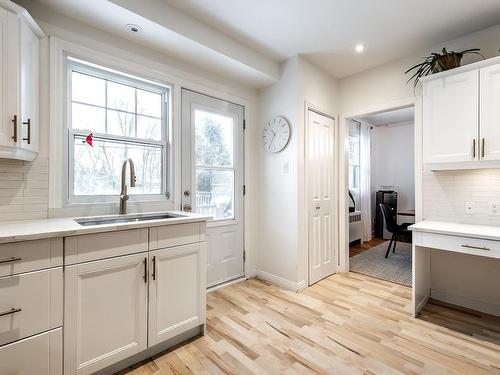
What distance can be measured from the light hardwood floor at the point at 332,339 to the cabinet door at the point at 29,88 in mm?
1630

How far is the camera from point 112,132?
2.16 m

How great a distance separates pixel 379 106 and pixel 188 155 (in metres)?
2.32

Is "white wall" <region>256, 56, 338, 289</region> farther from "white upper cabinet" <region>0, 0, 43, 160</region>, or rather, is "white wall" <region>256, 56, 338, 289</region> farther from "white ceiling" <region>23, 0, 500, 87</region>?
"white upper cabinet" <region>0, 0, 43, 160</region>

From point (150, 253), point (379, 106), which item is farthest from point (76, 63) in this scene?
point (379, 106)

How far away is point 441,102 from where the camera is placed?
2.27 metres

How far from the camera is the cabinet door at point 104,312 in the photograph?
1.37 meters

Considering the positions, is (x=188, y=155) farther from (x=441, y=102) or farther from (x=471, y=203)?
(x=471, y=203)

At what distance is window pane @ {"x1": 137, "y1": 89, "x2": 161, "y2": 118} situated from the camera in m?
2.34

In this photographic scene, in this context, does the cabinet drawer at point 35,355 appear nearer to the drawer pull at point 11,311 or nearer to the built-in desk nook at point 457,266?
the drawer pull at point 11,311

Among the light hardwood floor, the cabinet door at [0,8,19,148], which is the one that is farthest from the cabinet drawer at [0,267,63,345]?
the cabinet door at [0,8,19,148]

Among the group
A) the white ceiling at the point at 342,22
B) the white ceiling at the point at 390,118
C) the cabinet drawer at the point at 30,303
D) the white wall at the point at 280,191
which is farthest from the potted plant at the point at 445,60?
the cabinet drawer at the point at 30,303

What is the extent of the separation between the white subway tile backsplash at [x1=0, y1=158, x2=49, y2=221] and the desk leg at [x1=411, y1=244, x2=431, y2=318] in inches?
119

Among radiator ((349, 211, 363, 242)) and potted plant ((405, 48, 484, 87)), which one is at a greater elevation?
potted plant ((405, 48, 484, 87))

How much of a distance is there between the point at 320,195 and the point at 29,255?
8.95ft
